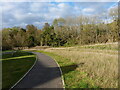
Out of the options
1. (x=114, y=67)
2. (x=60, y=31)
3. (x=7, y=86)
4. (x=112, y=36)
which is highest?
(x=60, y=31)

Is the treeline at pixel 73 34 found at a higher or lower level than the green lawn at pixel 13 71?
higher

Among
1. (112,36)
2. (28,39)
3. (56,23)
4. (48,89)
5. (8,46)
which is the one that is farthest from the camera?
(28,39)

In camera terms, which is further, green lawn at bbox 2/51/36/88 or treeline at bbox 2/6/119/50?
treeline at bbox 2/6/119/50

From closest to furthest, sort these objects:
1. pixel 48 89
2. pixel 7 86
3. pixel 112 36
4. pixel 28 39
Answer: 1. pixel 48 89
2. pixel 7 86
3. pixel 112 36
4. pixel 28 39

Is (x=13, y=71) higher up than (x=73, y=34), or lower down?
lower down

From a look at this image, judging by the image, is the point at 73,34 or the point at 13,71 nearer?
the point at 13,71

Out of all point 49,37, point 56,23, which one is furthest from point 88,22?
point 49,37

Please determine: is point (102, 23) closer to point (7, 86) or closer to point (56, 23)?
point (56, 23)

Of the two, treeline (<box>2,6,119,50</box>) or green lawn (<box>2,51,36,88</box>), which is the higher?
treeline (<box>2,6,119,50</box>)

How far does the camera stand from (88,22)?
5191cm

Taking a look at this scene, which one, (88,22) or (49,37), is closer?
(88,22)

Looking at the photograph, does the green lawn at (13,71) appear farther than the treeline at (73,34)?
No

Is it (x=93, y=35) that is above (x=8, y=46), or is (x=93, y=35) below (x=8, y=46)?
above

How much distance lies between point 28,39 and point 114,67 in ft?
203
